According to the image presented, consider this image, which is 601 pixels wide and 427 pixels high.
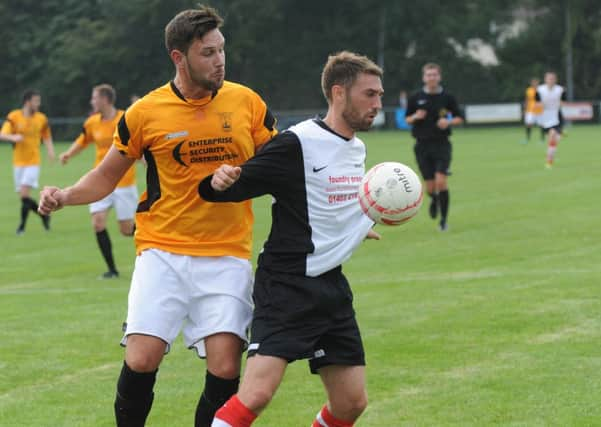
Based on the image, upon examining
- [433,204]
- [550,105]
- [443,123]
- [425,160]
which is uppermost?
[443,123]

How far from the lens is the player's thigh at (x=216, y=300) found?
570 centimetres

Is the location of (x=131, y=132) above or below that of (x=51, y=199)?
above

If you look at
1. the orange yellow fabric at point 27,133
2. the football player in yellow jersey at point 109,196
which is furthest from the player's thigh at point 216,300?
the orange yellow fabric at point 27,133

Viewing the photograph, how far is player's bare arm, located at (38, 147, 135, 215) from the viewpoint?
5.99 m

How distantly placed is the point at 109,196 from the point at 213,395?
8.51m

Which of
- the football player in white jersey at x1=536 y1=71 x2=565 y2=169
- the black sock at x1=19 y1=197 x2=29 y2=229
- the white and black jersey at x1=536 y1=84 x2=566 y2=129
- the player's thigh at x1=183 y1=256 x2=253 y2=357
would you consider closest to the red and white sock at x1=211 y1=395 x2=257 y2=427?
the player's thigh at x1=183 y1=256 x2=253 y2=357

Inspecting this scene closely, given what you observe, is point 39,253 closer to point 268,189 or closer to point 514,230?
point 514,230

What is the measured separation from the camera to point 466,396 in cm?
711

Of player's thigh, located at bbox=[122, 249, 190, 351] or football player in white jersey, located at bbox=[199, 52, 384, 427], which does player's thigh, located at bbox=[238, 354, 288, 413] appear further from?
player's thigh, located at bbox=[122, 249, 190, 351]

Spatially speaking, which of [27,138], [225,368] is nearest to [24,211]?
[27,138]

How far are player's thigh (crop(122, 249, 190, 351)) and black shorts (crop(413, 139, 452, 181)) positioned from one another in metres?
11.3

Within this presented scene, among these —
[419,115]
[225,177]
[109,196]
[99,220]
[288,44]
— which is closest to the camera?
[225,177]

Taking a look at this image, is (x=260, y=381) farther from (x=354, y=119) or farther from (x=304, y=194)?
(x=354, y=119)

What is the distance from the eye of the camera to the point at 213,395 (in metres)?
5.70
